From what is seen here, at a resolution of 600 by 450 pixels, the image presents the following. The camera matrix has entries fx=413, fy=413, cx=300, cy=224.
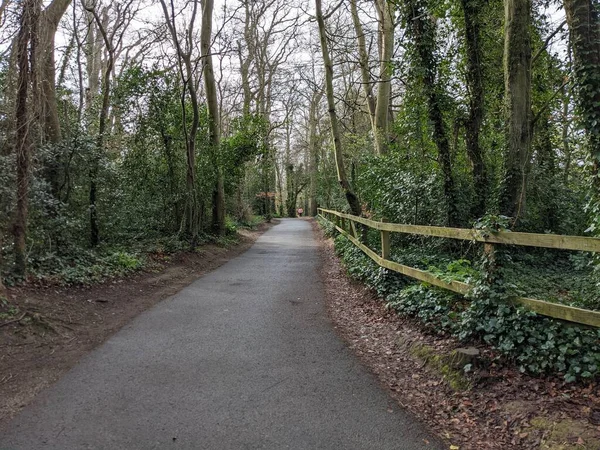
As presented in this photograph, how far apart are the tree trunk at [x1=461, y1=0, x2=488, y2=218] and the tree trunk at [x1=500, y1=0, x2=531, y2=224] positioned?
0.95 metres

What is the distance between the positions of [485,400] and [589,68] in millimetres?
3597

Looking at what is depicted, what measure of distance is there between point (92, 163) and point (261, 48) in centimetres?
1605

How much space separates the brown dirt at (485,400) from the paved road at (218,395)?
0.24 metres

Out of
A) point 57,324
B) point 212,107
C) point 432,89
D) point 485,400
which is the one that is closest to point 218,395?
point 485,400

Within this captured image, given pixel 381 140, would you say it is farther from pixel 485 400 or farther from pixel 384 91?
pixel 485 400

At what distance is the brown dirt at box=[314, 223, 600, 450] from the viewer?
9.67ft

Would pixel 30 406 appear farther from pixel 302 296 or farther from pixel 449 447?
pixel 302 296

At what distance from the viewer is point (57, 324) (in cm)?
533

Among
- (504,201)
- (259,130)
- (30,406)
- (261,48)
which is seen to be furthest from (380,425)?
(261,48)

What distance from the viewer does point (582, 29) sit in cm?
451

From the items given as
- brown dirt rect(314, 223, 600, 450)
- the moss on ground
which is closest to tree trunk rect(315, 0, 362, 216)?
brown dirt rect(314, 223, 600, 450)

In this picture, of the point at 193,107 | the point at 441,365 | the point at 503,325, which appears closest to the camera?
the point at 503,325

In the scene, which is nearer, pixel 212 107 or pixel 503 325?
pixel 503 325

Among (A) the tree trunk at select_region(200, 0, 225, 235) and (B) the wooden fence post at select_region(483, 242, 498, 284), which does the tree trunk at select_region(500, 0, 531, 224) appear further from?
(A) the tree trunk at select_region(200, 0, 225, 235)
